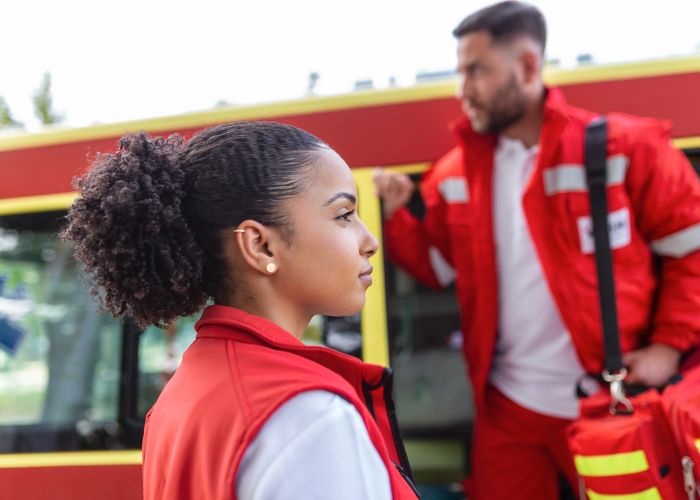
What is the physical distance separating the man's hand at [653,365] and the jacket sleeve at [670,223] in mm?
28

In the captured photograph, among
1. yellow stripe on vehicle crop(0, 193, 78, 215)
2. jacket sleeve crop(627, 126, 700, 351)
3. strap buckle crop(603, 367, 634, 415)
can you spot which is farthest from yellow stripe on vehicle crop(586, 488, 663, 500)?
yellow stripe on vehicle crop(0, 193, 78, 215)

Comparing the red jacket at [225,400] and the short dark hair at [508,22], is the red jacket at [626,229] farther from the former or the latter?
the red jacket at [225,400]

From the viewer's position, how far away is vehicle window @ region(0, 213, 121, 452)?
2484mm

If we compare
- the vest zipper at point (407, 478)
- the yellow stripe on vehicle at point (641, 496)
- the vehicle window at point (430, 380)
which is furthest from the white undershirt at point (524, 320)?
the vest zipper at point (407, 478)

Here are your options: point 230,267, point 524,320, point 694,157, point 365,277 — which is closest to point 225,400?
point 230,267

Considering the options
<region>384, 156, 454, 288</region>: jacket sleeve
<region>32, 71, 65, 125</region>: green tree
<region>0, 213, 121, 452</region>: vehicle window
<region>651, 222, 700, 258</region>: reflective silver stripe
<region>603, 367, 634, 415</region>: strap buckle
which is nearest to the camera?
<region>603, 367, 634, 415</region>: strap buckle

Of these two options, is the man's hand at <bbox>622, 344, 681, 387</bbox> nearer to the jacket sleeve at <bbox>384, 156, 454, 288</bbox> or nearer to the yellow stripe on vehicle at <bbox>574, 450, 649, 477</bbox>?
the yellow stripe on vehicle at <bbox>574, 450, 649, 477</bbox>

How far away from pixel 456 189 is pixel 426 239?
0.25 meters

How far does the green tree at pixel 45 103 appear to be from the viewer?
48.7 ft

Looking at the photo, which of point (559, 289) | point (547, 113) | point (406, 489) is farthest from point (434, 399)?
point (406, 489)

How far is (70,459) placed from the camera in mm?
2330

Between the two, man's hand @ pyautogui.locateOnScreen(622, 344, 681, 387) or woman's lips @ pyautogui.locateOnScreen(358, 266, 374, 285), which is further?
man's hand @ pyautogui.locateOnScreen(622, 344, 681, 387)

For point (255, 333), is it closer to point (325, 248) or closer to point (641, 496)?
point (325, 248)

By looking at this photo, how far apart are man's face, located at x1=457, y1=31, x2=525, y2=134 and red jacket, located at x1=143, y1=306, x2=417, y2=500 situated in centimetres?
135
